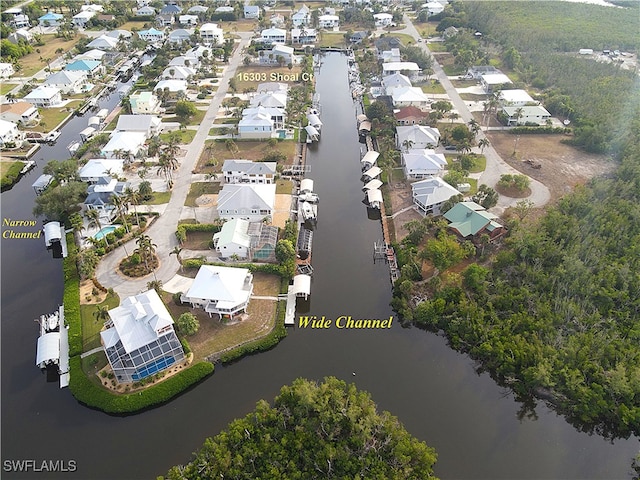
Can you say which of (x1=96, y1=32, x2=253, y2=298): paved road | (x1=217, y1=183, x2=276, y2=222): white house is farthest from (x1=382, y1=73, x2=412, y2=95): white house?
(x1=217, y1=183, x2=276, y2=222): white house

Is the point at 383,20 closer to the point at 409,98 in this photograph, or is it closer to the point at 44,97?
the point at 409,98

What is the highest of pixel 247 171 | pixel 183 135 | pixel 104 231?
pixel 247 171

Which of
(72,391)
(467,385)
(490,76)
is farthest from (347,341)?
(490,76)

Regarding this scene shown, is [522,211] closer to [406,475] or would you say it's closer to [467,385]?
[467,385]

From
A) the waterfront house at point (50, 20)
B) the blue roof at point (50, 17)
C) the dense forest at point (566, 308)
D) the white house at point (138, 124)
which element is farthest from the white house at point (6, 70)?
the dense forest at point (566, 308)

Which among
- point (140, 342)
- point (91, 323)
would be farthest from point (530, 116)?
point (91, 323)

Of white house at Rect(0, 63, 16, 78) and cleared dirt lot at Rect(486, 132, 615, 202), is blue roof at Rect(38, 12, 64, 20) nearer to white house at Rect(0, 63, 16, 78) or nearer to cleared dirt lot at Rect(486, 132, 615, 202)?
white house at Rect(0, 63, 16, 78)
